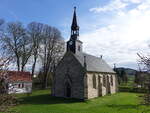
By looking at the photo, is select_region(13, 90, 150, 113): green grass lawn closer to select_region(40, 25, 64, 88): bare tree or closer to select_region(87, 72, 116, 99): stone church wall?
select_region(87, 72, 116, 99): stone church wall

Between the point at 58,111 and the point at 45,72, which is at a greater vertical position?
the point at 45,72

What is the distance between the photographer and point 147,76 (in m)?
8.41

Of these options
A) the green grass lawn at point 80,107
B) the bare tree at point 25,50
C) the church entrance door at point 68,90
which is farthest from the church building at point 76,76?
the bare tree at point 25,50

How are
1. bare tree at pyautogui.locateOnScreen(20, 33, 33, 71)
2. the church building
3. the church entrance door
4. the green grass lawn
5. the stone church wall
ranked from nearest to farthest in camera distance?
1. the green grass lawn
2. the church building
3. the stone church wall
4. the church entrance door
5. bare tree at pyautogui.locateOnScreen(20, 33, 33, 71)

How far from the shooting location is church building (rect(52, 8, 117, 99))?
1219 inches

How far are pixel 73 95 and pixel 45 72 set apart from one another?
1979cm

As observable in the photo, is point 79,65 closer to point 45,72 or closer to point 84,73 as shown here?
point 84,73

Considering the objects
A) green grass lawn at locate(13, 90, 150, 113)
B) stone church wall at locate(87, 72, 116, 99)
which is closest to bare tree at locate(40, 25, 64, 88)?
stone church wall at locate(87, 72, 116, 99)

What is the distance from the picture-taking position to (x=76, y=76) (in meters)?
32.0

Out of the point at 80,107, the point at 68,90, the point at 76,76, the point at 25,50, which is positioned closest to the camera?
the point at 80,107

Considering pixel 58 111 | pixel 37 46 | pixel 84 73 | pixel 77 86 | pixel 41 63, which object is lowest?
pixel 58 111

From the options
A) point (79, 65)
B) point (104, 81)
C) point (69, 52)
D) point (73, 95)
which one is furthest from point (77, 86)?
point (104, 81)

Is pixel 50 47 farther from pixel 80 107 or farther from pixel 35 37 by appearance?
pixel 80 107

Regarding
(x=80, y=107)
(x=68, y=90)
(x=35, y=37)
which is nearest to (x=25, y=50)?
(x=35, y=37)
